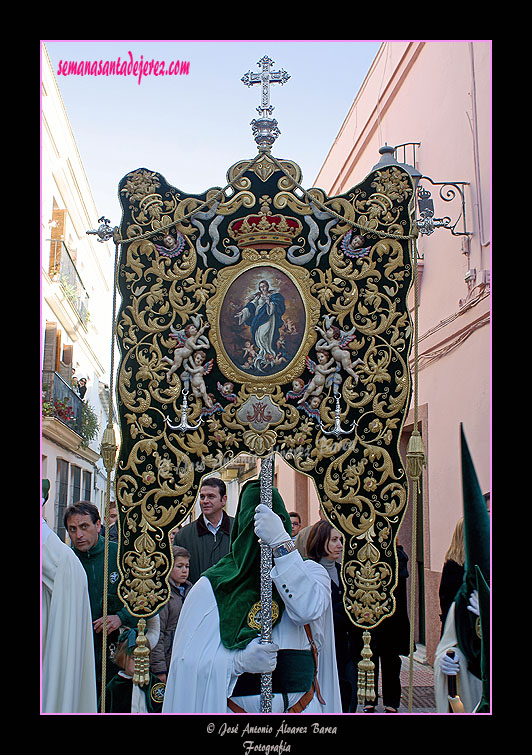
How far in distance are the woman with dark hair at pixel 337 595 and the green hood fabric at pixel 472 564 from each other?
581mm

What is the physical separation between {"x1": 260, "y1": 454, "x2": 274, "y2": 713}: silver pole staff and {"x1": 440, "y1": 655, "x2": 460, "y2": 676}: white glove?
2.98ft

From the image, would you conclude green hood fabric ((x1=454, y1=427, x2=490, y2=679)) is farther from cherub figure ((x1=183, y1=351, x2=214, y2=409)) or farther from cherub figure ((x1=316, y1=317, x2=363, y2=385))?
cherub figure ((x1=183, y1=351, x2=214, y2=409))

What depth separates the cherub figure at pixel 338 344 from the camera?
11.8ft

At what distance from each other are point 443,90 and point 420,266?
1170 millimetres

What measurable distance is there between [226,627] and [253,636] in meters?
0.14

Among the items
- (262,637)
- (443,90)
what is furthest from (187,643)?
(443,90)

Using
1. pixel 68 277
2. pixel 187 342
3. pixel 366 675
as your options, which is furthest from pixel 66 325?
pixel 366 675

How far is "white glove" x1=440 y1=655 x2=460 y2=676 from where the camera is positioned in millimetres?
3600

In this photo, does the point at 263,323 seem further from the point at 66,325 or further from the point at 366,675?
the point at 66,325

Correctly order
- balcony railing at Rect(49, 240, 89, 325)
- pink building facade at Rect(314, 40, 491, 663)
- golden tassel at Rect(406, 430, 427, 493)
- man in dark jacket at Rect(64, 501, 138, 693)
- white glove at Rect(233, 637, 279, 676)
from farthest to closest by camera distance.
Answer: balcony railing at Rect(49, 240, 89, 325) < pink building facade at Rect(314, 40, 491, 663) < man in dark jacket at Rect(64, 501, 138, 693) < golden tassel at Rect(406, 430, 427, 493) < white glove at Rect(233, 637, 279, 676)

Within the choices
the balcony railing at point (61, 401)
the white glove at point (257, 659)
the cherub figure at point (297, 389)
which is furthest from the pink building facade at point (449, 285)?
the balcony railing at point (61, 401)

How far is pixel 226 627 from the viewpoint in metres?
3.53

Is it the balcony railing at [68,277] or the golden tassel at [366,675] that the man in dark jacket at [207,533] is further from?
the balcony railing at [68,277]

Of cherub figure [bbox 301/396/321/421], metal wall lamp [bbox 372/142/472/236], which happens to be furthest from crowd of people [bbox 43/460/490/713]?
metal wall lamp [bbox 372/142/472/236]
